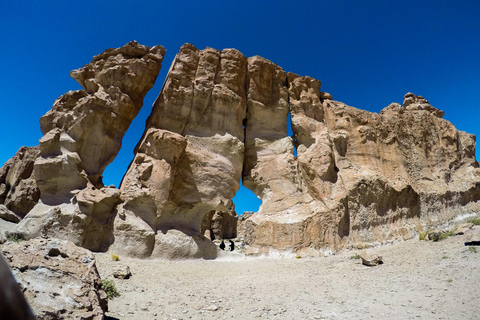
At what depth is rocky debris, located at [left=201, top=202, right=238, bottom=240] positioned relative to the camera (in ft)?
81.7

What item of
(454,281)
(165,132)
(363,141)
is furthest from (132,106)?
(454,281)

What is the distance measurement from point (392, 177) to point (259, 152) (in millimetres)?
6089

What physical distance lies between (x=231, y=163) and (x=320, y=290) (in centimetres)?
805

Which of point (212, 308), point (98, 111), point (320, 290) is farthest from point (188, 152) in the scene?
point (212, 308)

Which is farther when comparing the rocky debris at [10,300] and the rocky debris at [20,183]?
the rocky debris at [20,183]

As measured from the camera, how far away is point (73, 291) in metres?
3.61

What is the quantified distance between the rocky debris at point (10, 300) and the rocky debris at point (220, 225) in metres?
23.7

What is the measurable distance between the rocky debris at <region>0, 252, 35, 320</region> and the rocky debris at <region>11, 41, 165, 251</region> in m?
10.7

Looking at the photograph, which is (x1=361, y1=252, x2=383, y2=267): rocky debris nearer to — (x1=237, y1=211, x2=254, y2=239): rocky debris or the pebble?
the pebble

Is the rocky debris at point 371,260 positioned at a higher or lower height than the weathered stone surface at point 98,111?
lower

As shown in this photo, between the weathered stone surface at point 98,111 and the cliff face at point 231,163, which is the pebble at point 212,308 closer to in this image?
the cliff face at point 231,163

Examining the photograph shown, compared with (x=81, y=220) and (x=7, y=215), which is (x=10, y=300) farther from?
(x=7, y=215)

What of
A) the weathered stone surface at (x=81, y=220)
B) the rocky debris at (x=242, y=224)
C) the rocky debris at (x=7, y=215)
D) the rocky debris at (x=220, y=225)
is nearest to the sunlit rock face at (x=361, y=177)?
the weathered stone surface at (x=81, y=220)

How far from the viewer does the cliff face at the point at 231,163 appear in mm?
11469
